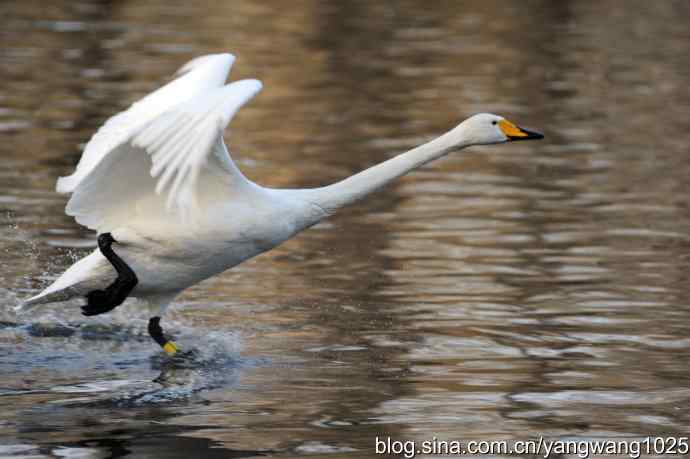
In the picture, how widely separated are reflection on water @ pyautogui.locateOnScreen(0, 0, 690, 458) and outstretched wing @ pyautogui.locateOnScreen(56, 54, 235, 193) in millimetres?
1297

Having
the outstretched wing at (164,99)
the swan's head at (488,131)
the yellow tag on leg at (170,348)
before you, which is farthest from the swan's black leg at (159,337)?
the swan's head at (488,131)

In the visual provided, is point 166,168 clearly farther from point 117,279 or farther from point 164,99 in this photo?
point 164,99

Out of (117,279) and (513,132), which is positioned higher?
(513,132)

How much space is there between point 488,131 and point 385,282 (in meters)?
2.25

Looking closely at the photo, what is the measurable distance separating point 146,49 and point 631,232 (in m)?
13.5

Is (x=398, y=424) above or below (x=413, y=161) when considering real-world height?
below

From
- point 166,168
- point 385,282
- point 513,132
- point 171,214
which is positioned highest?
point 166,168

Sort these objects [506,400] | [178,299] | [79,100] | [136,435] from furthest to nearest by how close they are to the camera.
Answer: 1. [79,100]
2. [178,299]
3. [506,400]
4. [136,435]

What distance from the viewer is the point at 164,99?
32.3 ft

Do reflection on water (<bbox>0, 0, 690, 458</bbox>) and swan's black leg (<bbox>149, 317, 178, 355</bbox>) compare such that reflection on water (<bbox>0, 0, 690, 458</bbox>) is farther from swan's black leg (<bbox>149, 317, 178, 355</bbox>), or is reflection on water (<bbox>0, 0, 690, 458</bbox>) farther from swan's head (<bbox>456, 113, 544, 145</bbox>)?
swan's head (<bbox>456, 113, 544, 145</bbox>)

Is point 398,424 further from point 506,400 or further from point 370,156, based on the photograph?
point 370,156

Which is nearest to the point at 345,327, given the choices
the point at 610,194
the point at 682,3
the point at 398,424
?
the point at 398,424

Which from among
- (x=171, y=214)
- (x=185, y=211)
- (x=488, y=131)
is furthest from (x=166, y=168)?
(x=488, y=131)

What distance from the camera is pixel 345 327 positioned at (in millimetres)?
10438
